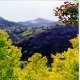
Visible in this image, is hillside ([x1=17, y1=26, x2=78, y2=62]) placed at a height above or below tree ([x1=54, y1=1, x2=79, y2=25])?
below

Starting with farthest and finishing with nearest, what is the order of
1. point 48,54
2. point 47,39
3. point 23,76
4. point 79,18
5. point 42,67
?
point 47,39 → point 48,54 → point 42,67 → point 23,76 → point 79,18

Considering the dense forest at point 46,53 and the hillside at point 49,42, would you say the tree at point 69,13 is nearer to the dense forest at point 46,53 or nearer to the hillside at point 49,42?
the dense forest at point 46,53

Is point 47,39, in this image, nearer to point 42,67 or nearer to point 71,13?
point 42,67

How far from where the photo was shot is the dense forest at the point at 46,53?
37.1ft

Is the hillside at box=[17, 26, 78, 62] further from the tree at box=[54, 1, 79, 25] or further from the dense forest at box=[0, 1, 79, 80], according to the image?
the tree at box=[54, 1, 79, 25]

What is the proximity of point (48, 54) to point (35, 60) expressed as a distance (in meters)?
85.2

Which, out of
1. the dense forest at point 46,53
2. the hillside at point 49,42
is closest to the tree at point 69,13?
the dense forest at point 46,53

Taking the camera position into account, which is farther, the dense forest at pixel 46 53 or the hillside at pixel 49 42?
the hillside at pixel 49 42

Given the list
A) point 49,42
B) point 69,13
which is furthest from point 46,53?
point 69,13

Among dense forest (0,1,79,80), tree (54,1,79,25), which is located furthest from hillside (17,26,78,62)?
tree (54,1,79,25)

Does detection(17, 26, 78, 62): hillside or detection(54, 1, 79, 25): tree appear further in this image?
detection(17, 26, 78, 62): hillside

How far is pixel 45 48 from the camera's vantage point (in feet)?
462

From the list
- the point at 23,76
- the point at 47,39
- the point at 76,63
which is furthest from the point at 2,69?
the point at 47,39

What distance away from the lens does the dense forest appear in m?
11.3
